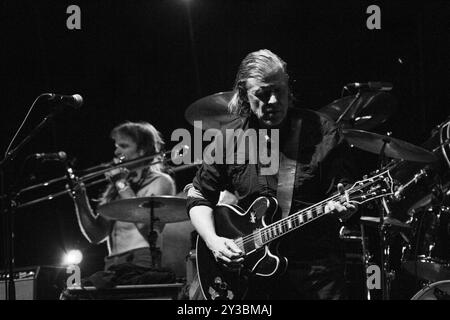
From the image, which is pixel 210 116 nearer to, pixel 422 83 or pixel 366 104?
pixel 366 104

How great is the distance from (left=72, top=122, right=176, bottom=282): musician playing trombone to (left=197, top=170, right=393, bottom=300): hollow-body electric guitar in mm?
2038

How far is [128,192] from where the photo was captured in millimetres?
5305

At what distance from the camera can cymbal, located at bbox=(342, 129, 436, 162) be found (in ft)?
12.5

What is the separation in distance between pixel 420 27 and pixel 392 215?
1648mm

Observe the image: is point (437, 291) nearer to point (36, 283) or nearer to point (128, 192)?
point (128, 192)

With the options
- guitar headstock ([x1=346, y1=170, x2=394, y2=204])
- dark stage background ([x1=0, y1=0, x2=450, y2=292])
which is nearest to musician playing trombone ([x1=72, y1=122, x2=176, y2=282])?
dark stage background ([x1=0, y1=0, x2=450, y2=292])

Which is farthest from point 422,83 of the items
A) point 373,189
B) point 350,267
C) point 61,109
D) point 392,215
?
point 61,109

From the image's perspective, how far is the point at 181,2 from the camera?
19.8ft

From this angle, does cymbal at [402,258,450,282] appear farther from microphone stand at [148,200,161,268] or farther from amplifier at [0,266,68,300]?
amplifier at [0,266,68,300]

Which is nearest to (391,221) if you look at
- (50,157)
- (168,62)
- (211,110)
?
(211,110)

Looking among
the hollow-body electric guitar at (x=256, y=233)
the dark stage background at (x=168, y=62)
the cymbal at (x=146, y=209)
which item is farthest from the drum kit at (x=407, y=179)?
the hollow-body electric guitar at (x=256, y=233)

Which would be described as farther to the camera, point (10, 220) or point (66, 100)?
point (66, 100)

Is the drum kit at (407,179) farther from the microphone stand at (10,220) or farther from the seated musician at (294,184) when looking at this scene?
the microphone stand at (10,220)

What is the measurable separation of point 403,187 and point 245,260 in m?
1.30
